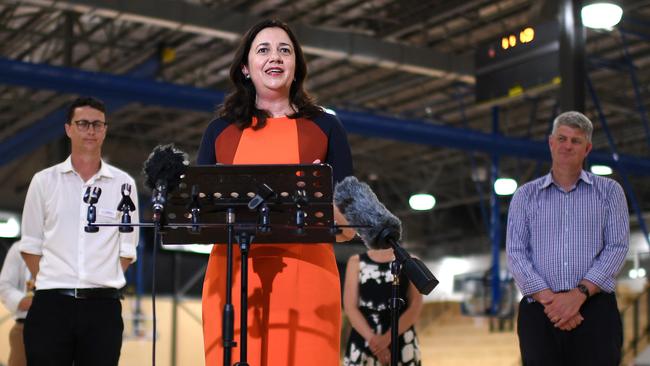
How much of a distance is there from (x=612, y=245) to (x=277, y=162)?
2237 mm

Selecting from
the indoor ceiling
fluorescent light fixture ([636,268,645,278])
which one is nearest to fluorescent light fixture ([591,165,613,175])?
the indoor ceiling

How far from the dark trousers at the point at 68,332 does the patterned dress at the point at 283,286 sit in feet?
4.97

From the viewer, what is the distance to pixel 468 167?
2355cm

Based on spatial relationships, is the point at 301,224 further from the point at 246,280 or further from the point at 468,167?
the point at 468,167

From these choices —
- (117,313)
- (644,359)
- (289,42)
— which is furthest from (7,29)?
(289,42)

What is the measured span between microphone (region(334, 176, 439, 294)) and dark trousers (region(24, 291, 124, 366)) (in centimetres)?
183

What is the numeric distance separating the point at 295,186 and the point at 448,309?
57.5 ft

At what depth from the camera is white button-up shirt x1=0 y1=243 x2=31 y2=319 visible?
6602 millimetres

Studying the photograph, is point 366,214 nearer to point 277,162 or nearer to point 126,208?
point 277,162

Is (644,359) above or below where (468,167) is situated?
below

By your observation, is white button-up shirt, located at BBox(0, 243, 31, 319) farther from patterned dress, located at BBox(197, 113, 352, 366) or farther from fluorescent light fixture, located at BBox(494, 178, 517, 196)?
fluorescent light fixture, located at BBox(494, 178, 517, 196)

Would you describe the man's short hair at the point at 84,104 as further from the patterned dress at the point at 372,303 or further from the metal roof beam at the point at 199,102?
the metal roof beam at the point at 199,102

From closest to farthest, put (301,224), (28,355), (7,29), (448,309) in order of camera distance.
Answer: (301,224) → (28,355) → (7,29) → (448,309)

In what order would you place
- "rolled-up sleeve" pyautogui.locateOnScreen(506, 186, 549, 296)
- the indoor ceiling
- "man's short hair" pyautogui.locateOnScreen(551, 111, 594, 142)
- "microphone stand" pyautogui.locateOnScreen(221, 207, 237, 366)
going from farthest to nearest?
the indoor ceiling → "man's short hair" pyautogui.locateOnScreen(551, 111, 594, 142) → "rolled-up sleeve" pyautogui.locateOnScreen(506, 186, 549, 296) → "microphone stand" pyautogui.locateOnScreen(221, 207, 237, 366)
